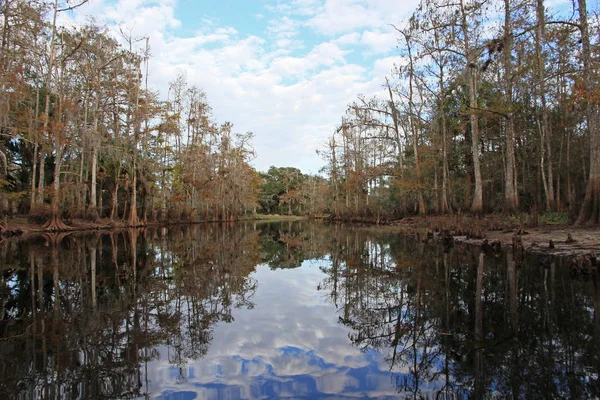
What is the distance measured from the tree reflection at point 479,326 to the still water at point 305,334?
0.06 ft

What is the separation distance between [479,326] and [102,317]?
487cm

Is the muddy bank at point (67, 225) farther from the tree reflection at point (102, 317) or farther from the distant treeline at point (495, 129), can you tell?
the distant treeline at point (495, 129)

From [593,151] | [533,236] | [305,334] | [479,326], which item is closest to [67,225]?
[305,334]

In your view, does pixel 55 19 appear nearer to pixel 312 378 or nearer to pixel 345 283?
pixel 345 283

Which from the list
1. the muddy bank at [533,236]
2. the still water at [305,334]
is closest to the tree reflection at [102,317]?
the still water at [305,334]

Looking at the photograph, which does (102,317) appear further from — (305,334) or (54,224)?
(54,224)

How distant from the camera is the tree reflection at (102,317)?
10.2 feet

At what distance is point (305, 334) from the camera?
14.8ft

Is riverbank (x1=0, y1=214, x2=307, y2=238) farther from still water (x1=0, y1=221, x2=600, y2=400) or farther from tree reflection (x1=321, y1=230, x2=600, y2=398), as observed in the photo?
tree reflection (x1=321, y1=230, x2=600, y2=398)

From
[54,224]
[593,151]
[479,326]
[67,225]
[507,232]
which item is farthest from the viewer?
[67,225]

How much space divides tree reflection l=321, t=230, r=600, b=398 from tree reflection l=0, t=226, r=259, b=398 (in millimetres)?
2123

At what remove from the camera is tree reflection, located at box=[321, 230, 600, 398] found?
293 cm

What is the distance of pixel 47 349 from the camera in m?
3.67

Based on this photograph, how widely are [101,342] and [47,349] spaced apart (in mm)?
490
